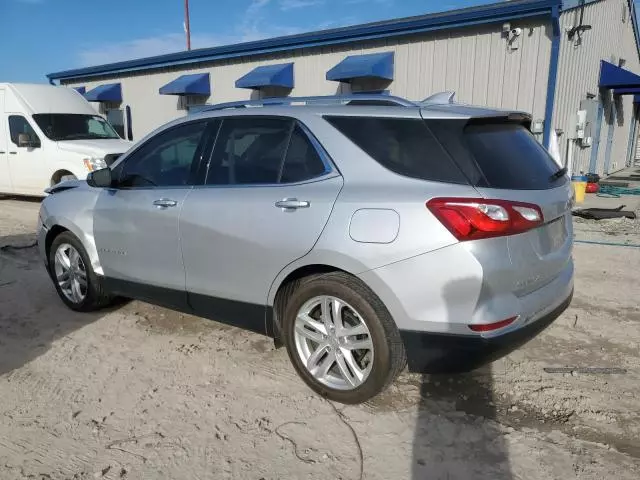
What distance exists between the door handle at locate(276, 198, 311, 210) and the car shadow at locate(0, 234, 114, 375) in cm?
215

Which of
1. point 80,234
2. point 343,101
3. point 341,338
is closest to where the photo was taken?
point 341,338

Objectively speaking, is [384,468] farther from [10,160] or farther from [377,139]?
[10,160]

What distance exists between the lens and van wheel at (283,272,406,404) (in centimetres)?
279

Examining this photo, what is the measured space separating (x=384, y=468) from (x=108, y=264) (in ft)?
8.95

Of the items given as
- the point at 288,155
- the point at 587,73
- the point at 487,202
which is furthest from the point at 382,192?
the point at 587,73

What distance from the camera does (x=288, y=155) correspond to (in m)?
3.21

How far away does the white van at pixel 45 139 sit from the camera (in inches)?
384

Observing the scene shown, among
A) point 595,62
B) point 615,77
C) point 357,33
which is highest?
point 357,33

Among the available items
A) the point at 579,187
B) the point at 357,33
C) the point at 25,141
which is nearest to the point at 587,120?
the point at 579,187

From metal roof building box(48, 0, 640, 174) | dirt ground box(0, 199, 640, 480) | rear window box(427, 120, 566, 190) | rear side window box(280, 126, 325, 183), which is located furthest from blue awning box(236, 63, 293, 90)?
rear window box(427, 120, 566, 190)

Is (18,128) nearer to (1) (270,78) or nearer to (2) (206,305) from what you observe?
(1) (270,78)

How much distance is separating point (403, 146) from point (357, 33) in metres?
10.6

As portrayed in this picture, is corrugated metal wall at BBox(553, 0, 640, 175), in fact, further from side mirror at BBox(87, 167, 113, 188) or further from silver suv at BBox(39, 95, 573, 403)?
side mirror at BBox(87, 167, 113, 188)

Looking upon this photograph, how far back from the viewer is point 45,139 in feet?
32.7
